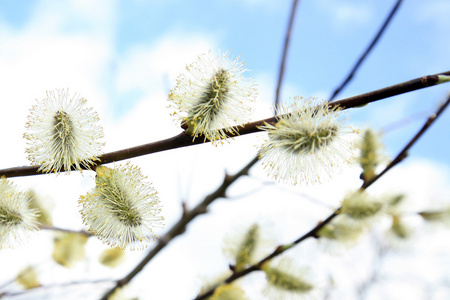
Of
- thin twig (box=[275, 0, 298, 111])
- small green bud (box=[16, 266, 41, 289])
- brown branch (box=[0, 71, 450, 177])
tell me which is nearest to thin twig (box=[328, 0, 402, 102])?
thin twig (box=[275, 0, 298, 111])

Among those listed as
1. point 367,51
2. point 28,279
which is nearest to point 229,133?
point 367,51

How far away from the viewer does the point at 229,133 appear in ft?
3.07

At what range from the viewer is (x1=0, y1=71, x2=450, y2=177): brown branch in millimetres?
741

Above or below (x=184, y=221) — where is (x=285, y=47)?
above

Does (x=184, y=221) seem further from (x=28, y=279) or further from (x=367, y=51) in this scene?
(x=367, y=51)

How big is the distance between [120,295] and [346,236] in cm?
86

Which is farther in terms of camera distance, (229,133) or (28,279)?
(28,279)

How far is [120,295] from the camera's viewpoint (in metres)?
1.38

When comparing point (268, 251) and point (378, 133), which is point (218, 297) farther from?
point (378, 133)

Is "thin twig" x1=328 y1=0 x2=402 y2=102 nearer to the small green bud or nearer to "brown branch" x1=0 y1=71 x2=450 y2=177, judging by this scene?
"brown branch" x1=0 y1=71 x2=450 y2=177

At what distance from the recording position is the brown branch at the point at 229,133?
74cm

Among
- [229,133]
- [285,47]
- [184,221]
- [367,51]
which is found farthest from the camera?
[184,221]

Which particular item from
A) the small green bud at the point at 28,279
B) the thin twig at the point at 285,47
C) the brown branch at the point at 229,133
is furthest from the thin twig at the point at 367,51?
the small green bud at the point at 28,279

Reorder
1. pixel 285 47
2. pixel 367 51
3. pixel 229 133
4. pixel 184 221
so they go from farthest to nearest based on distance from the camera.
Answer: pixel 184 221 → pixel 285 47 → pixel 367 51 → pixel 229 133
